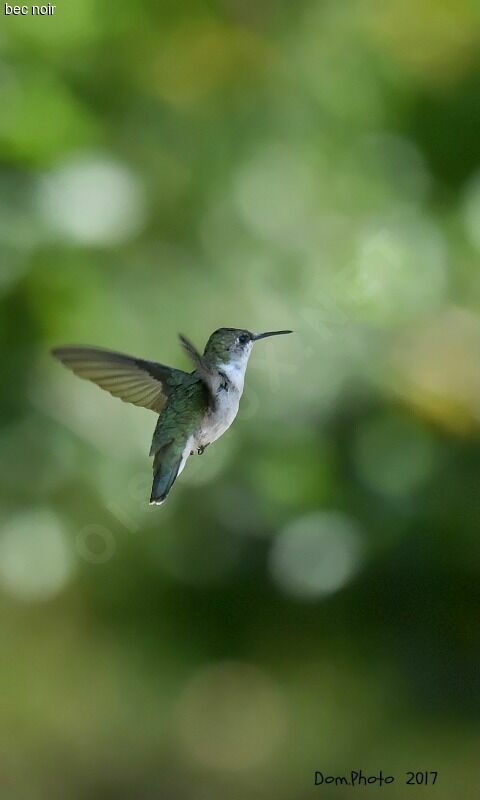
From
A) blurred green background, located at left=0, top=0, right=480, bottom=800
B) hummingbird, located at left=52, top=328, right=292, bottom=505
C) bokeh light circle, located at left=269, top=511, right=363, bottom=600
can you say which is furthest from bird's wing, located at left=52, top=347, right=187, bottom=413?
bokeh light circle, located at left=269, top=511, right=363, bottom=600

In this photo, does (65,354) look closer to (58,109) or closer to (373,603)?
(58,109)

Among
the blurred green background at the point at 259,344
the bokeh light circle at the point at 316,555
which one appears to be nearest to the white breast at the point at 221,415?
the blurred green background at the point at 259,344

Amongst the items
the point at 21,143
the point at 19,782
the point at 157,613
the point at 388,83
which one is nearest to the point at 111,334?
the point at 21,143

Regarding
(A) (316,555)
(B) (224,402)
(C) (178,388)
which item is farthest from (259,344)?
(B) (224,402)

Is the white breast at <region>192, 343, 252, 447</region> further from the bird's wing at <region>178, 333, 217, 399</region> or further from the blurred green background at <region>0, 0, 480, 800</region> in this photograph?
the blurred green background at <region>0, 0, 480, 800</region>

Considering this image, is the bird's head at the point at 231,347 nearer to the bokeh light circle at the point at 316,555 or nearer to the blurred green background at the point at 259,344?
the blurred green background at the point at 259,344

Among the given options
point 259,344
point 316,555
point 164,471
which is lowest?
point 164,471

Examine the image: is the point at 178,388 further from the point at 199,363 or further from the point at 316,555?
the point at 316,555
